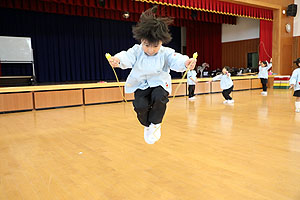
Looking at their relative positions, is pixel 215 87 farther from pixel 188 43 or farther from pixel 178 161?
pixel 178 161

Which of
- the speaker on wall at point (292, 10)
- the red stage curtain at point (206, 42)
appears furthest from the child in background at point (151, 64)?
the red stage curtain at point (206, 42)

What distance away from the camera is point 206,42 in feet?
43.3

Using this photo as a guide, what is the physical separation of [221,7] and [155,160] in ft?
23.3

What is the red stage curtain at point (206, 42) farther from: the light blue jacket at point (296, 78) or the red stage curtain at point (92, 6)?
the light blue jacket at point (296, 78)

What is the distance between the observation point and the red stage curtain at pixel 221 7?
283 inches

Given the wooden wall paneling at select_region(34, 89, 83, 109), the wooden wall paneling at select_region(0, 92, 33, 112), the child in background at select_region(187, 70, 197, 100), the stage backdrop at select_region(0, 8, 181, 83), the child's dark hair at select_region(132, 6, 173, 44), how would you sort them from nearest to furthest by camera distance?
the child's dark hair at select_region(132, 6, 173, 44) < the wooden wall paneling at select_region(0, 92, 33, 112) < the wooden wall paneling at select_region(34, 89, 83, 109) < the child in background at select_region(187, 70, 197, 100) < the stage backdrop at select_region(0, 8, 181, 83)

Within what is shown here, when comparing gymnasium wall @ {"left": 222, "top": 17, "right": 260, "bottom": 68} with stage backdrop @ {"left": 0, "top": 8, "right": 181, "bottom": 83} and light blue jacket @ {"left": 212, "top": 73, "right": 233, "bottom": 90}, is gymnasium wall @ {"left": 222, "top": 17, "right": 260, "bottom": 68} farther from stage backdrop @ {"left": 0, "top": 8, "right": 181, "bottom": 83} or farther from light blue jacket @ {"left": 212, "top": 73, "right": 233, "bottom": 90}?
light blue jacket @ {"left": 212, "top": 73, "right": 233, "bottom": 90}

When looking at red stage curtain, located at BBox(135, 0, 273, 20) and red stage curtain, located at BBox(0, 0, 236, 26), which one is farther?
red stage curtain, located at BBox(0, 0, 236, 26)

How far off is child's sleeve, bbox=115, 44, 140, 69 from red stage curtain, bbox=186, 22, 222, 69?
11.1m

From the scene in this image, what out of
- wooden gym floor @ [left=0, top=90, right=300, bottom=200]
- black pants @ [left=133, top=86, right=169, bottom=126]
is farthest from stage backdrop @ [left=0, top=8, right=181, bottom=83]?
black pants @ [left=133, top=86, right=169, bottom=126]

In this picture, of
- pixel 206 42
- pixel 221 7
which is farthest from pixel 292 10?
pixel 206 42

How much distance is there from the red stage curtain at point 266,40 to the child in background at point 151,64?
30.8ft

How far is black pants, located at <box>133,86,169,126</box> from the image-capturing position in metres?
2.02

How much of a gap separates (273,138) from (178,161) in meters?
1.48
